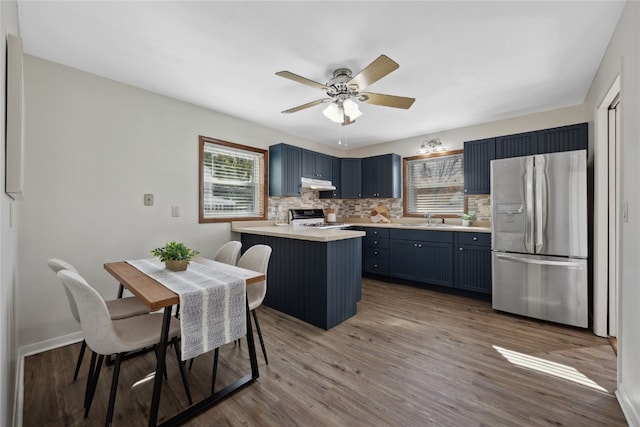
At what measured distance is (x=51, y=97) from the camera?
7.89 feet

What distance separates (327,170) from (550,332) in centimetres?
370

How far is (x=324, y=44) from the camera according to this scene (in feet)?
6.93

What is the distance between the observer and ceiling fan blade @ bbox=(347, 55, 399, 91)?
1.81 metres

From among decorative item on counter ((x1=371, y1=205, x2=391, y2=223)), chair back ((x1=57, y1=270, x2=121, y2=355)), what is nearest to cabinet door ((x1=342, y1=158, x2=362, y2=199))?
decorative item on counter ((x1=371, y1=205, x2=391, y2=223))

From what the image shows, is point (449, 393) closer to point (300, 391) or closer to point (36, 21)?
point (300, 391)

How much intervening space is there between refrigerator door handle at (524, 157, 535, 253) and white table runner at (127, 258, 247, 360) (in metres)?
2.97

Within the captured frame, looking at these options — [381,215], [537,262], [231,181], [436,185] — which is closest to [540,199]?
[537,262]

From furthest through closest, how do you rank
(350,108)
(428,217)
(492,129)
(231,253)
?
(428,217)
(492,129)
(231,253)
(350,108)

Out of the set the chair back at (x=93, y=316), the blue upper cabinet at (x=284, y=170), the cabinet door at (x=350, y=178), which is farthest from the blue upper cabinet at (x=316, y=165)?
the chair back at (x=93, y=316)

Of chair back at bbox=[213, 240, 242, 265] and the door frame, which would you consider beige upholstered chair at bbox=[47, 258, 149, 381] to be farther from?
the door frame

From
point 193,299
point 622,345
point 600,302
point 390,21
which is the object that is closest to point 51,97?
point 193,299

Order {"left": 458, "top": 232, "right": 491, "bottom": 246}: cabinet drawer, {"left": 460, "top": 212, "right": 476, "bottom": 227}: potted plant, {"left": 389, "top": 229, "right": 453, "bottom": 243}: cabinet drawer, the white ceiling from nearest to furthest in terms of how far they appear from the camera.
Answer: the white ceiling, {"left": 458, "top": 232, "right": 491, "bottom": 246}: cabinet drawer, {"left": 389, "top": 229, "right": 453, "bottom": 243}: cabinet drawer, {"left": 460, "top": 212, "right": 476, "bottom": 227}: potted plant

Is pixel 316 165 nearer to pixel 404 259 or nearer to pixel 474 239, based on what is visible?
pixel 404 259

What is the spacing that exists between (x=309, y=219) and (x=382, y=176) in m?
1.50
